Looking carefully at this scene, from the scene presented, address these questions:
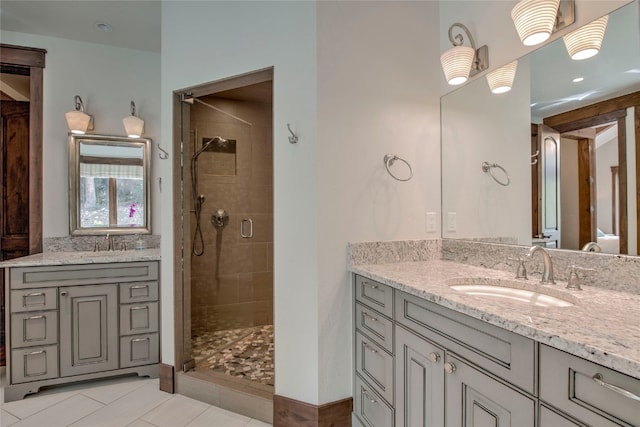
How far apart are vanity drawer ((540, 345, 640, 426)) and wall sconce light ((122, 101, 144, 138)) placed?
3073mm

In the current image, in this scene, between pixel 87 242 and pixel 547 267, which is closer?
pixel 547 267

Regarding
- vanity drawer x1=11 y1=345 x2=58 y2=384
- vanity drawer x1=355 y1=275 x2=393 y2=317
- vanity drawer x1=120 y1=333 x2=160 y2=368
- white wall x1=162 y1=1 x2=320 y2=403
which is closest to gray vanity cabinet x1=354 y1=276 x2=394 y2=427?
vanity drawer x1=355 y1=275 x2=393 y2=317

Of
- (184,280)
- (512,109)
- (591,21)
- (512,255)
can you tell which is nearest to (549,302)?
(512,255)

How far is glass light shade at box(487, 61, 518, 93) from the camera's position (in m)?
1.67

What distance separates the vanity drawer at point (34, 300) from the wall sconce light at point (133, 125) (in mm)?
1341

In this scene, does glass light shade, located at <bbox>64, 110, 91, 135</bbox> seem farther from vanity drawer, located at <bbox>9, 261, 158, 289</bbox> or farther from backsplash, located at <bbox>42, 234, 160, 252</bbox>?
vanity drawer, located at <bbox>9, 261, 158, 289</bbox>

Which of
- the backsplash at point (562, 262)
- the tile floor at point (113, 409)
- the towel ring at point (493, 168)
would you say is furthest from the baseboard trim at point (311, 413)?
the towel ring at point (493, 168)

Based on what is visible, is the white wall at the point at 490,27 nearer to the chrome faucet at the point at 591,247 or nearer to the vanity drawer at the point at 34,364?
the chrome faucet at the point at 591,247

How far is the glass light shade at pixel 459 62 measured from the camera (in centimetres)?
179

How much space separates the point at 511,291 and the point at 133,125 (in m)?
2.97

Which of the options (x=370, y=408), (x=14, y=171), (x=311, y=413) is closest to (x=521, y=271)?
(x=370, y=408)

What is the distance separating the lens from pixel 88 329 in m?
2.26

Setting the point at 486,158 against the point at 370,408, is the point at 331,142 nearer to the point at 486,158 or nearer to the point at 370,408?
the point at 486,158

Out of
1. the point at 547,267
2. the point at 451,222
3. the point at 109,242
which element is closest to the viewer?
the point at 547,267
